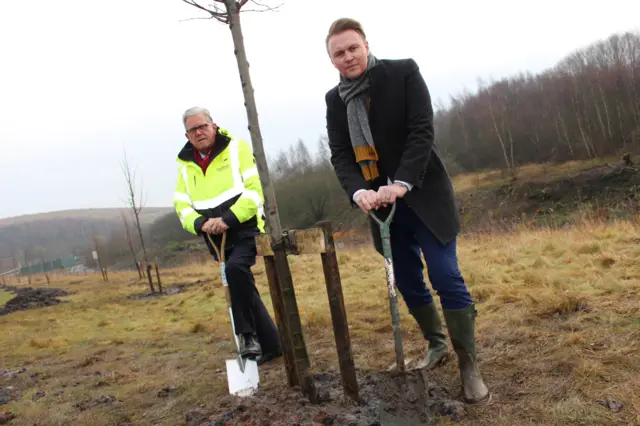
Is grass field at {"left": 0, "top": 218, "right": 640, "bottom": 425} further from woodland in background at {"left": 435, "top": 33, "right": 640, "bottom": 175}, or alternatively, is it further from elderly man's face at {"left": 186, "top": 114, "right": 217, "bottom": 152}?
woodland in background at {"left": 435, "top": 33, "right": 640, "bottom": 175}

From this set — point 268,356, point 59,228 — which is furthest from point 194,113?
point 59,228

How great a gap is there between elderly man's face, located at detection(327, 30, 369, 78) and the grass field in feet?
6.27

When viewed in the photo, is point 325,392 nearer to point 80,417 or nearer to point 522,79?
point 80,417

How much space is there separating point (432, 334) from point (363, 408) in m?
0.89

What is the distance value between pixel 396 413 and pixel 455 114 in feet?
206

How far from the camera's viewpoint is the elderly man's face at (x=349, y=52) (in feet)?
8.07

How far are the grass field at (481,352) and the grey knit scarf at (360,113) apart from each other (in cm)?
148

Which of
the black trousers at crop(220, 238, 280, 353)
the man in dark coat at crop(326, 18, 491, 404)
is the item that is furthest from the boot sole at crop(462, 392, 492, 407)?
the black trousers at crop(220, 238, 280, 353)

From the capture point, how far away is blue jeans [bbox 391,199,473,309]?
2557 millimetres

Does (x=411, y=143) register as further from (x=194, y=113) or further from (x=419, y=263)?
(x=194, y=113)

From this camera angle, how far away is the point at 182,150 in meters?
3.75

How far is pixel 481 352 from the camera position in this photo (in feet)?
10.5

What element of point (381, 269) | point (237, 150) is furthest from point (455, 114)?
point (237, 150)

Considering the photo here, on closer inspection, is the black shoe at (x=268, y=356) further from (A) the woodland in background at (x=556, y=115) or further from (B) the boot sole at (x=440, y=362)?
(A) the woodland in background at (x=556, y=115)
